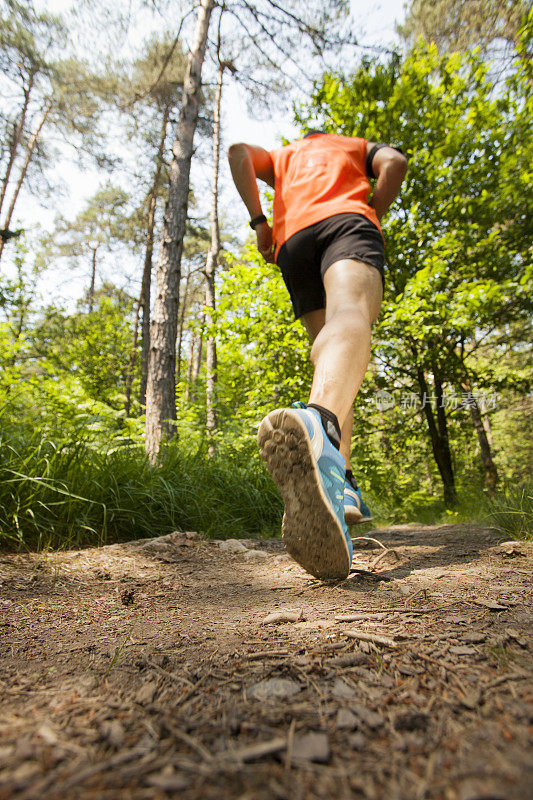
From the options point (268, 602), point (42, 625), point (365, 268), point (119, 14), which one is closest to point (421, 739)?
point (268, 602)

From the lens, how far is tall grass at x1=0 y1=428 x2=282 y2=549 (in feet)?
6.86

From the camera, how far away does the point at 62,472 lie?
234cm

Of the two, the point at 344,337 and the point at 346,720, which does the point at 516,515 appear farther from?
the point at 346,720

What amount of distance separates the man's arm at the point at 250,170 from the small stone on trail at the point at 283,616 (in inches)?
73.0

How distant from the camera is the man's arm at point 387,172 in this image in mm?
1921

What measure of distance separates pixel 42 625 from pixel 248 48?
9582 mm

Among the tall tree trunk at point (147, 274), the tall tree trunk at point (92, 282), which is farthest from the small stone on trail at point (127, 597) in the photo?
the tall tree trunk at point (92, 282)

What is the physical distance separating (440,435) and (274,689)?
6174 millimetres

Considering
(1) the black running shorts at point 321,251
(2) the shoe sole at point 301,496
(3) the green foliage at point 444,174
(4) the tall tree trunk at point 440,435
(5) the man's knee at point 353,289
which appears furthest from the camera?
(4) the tall tree trunk at point 440,435

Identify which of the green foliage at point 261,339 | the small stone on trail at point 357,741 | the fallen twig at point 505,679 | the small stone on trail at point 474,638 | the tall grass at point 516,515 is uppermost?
the green foliage at point 261,339

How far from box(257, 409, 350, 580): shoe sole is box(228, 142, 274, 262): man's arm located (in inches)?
55.7

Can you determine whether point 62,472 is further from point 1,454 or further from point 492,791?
point 492,791

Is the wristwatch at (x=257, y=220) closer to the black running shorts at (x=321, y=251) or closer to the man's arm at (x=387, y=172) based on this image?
the black running shorts at (x=321, y=251)

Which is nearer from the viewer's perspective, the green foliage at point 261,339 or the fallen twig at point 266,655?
the fallen twig at point 266,655
